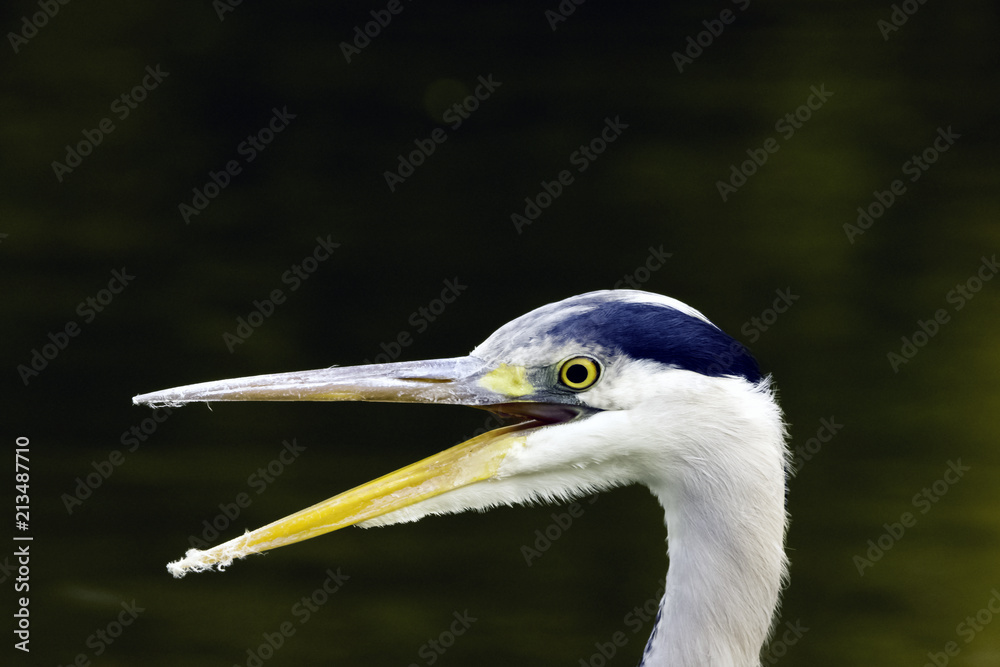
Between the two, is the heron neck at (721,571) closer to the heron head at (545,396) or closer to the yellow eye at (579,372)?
the heron head at (545,396)

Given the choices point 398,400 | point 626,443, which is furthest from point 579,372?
point 398,400

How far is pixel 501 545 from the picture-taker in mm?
4242

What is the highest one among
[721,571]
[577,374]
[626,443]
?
[577,374]

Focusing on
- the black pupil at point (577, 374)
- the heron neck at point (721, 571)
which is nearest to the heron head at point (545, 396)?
the black pupil at point (577, 374)

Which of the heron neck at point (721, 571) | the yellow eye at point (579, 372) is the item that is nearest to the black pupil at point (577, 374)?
the yellow eye at point (579, 372)

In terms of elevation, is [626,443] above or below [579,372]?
below

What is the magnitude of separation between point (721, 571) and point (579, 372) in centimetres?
42

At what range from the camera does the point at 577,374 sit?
1.76 metres

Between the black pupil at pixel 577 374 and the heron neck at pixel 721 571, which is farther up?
the black pupil at pixel 577 374

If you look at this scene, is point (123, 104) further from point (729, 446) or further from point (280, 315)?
point (729, 446)

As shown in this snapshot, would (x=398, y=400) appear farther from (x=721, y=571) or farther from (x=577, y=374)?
(x=721, y=571)

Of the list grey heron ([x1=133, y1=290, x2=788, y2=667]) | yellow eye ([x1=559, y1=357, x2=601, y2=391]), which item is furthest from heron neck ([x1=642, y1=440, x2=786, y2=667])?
yellow eye ([x1=559, y1=357, x2=601, y2=391])

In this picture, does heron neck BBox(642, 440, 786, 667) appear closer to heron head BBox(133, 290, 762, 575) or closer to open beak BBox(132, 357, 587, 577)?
heron head BBox(133, 290, 762, 575)

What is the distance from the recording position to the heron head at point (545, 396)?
67.7 inches
